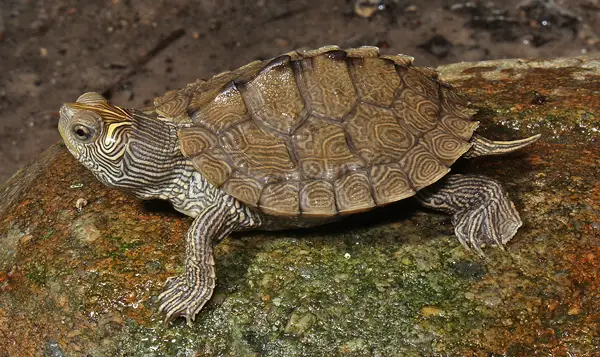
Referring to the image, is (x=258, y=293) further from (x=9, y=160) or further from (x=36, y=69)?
(x=36, y=69)


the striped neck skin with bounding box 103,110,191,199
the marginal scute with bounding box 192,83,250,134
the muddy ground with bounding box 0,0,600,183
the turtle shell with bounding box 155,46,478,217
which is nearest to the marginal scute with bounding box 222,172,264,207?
the turtle shell with bounding box 155,46,478,217

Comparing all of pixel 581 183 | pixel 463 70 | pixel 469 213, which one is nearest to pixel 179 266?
pixel 469 213

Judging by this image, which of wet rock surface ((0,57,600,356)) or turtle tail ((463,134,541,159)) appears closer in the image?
wet rock surface ((0,57,600,356))

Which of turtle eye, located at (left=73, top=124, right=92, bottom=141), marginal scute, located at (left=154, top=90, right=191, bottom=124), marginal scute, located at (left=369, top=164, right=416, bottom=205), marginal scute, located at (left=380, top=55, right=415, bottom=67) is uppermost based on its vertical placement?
turtle eye, located at (left=73, top=124, right=92, bottom=141)

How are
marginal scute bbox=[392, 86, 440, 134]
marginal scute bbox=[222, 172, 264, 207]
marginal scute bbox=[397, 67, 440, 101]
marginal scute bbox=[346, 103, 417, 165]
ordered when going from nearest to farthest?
marginal scute bbox=[222, 172, 264, 207]
marginal scute bbox=[346, 103, 417, 165]
marginal scute bbox=[392, 86, 440, 134]
marginal scute bbox=[397, 67, 440, 101]

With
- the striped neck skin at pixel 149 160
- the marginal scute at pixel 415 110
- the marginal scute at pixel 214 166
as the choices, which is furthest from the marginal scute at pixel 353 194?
the striped neck skin at pixel 149 160

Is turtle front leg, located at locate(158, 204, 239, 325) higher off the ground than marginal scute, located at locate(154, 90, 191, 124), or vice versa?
marginal scute, located at locate(154, 90, 191, 124)

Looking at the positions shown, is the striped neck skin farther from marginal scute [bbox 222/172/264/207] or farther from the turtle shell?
marginal scute [bbox 222/172/264/207]

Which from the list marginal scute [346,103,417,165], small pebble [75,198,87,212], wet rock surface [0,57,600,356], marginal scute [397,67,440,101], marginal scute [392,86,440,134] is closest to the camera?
wet rock surface [0,57,600,356]
